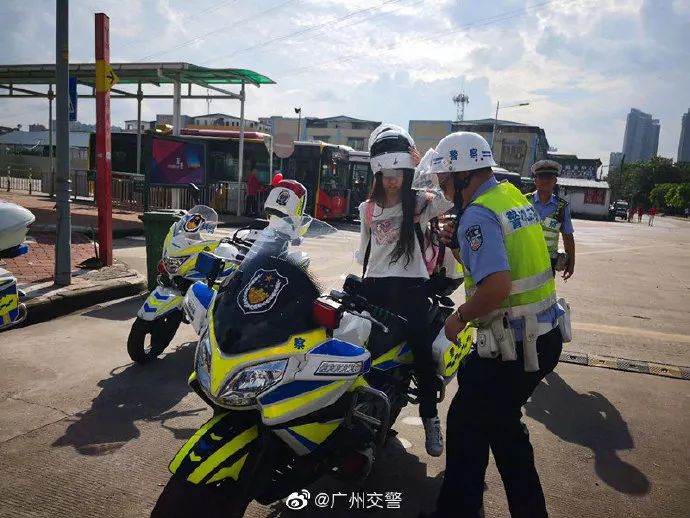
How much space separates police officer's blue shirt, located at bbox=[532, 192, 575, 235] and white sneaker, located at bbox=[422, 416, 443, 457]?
295cm

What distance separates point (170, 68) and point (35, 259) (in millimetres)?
7577

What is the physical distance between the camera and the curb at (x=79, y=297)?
5734 mm

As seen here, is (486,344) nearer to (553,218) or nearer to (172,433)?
(172,433)

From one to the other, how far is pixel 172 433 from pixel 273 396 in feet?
5.47

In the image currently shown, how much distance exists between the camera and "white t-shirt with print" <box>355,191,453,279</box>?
3.22 m

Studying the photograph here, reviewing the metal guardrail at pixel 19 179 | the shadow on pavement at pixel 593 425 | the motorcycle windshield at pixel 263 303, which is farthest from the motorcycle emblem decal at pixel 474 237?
the metal guardrail at pixel 19 179

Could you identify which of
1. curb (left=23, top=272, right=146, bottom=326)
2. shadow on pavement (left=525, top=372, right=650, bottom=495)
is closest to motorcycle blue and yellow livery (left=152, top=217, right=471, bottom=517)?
shadow on pavement (left=525, top=372, right=650, bottom=495)

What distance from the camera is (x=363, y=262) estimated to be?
11.4 feet

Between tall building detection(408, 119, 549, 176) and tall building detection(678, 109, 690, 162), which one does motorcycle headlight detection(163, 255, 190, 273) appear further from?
tall building detection(678, 109, 690, 162)

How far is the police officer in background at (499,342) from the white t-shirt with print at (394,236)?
721 mm

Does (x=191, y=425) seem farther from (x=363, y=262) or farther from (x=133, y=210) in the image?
(x=133, y=210)

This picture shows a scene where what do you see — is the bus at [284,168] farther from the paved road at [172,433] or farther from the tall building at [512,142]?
the tall building at [512,142]

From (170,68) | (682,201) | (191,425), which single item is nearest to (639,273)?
(191,425)

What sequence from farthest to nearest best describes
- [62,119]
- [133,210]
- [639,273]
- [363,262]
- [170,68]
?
[133,210] → [170,68] → [639,273] → [62,119] → [363,262]
